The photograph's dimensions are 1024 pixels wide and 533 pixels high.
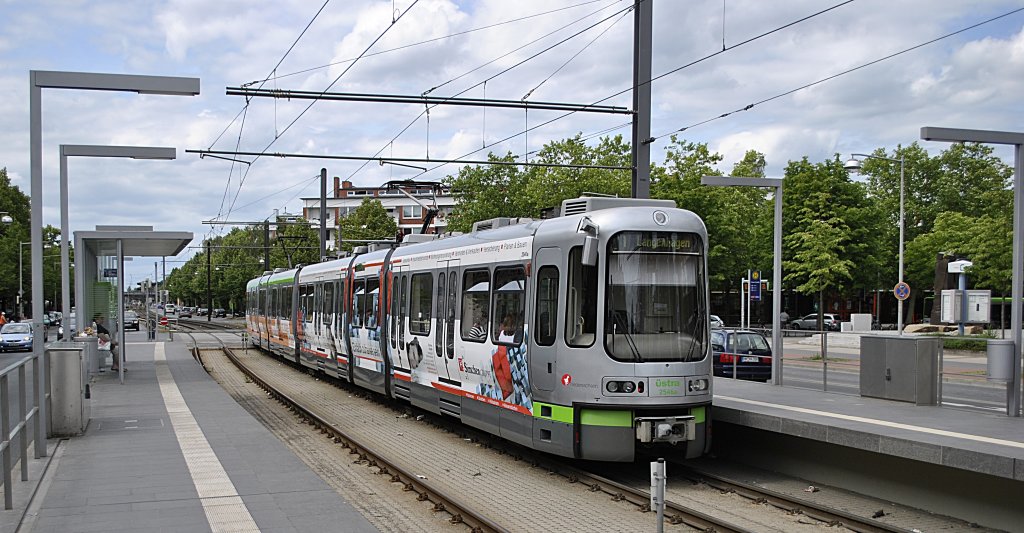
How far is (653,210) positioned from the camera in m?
11.2

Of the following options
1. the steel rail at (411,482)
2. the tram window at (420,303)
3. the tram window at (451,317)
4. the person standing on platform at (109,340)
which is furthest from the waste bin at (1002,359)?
the person standing on platform at (109,340)

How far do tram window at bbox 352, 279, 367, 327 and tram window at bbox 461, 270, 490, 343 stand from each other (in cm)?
645

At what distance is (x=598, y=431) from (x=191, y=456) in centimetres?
541

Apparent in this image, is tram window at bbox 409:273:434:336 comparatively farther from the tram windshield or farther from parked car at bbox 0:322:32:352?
parked car at bbox 0:322:32:352

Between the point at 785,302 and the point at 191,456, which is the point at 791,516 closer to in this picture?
the point at 191,456

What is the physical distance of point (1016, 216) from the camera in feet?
39.5

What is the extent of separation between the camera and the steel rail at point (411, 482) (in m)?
8.87

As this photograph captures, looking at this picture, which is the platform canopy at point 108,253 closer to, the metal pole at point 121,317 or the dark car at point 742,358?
the metal pole at point 121,317

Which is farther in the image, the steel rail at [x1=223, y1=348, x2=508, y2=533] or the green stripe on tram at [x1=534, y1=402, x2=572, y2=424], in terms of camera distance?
the green stripe on tram at [x1=534, y1=402, x2=572, y2=424]

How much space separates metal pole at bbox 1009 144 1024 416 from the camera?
1160cm

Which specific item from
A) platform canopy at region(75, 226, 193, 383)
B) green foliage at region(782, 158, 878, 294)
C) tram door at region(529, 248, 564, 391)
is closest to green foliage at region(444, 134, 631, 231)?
green foliage at region(782, 158, 878, 294)

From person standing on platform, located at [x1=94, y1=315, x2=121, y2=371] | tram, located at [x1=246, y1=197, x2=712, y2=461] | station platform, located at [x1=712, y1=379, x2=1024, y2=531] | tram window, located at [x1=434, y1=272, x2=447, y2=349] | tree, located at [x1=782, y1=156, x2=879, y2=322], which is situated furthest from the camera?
tree, located at [x1=782, y1=156, x2=879, y2=322]

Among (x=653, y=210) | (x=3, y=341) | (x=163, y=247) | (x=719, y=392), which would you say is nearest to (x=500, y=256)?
(x=653, y=210)

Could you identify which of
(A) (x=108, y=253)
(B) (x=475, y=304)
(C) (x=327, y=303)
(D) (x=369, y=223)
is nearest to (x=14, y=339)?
(A) (x=108, y=253)
